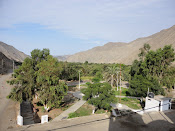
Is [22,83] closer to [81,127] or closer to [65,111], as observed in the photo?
[65,111]

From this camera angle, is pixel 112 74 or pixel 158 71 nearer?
pixel 158 71

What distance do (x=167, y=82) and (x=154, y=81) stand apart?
302 centimetres

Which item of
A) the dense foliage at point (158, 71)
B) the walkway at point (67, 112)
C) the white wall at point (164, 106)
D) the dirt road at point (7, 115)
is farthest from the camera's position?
the dense foliage at point (158, 71)

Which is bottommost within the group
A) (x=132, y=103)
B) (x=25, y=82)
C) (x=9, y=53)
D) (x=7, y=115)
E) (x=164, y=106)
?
(x=132, y=103)

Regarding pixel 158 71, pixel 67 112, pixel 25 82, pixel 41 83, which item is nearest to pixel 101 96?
pixel 67 112

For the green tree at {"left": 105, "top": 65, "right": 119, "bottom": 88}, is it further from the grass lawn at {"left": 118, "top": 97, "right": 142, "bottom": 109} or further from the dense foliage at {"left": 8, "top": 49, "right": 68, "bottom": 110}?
the dense foliage at {"left": 8, "top": 49, "right": 68, "bottom": 110}

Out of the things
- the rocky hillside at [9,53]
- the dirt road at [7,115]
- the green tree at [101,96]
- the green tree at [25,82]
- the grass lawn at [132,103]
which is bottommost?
the grass lawn at [132,103]

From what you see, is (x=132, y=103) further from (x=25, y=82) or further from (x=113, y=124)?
(x=25, y=82)

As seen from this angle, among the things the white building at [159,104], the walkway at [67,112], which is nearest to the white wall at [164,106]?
the white building at [159,104]

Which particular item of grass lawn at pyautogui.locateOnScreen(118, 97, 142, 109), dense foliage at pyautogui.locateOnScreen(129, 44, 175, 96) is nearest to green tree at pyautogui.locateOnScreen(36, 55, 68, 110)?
grass lawn at pyautogui.locateOnScreen(118, 97, 142, 109)

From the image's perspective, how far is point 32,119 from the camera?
1612 centimetres

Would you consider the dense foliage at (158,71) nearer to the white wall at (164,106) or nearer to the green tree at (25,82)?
the white wall at (164,106)

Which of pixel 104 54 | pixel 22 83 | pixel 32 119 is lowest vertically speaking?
pixel 32 119

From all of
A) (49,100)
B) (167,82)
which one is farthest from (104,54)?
(49,100)
